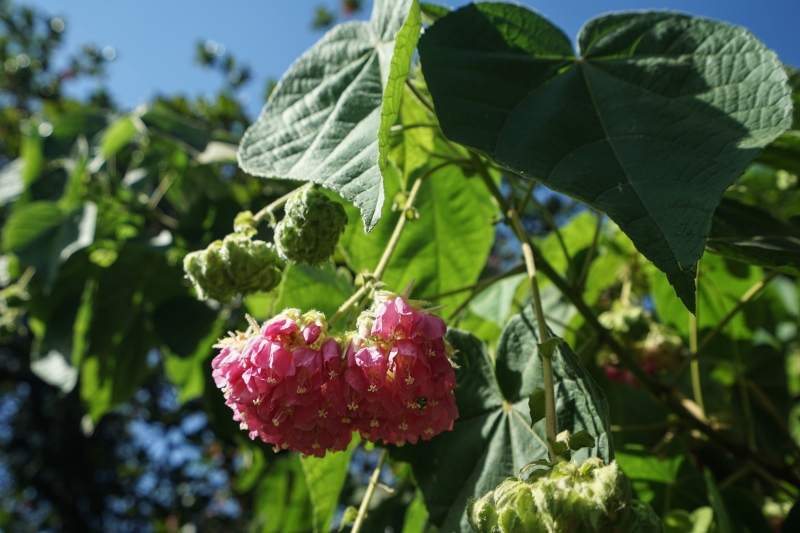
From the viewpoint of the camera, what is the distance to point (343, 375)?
93 cm

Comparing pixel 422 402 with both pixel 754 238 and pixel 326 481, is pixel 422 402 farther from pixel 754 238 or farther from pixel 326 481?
pixel 754 238

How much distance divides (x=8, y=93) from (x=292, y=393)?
7.68 m

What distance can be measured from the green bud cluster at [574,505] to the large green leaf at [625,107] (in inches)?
9.1

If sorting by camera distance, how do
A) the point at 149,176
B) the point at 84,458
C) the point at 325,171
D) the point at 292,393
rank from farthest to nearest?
the point at 84,458 < the point at 149,176 < the point at 325,171 < the point at 292,393

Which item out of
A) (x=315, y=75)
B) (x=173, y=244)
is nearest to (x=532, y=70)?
(x=315, y=75)

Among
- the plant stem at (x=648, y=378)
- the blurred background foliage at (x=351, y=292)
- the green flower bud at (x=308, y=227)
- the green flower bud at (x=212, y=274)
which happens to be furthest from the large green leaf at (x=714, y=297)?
the green flower bud at (x=212, y=274)

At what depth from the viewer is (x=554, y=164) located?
3.14 ft

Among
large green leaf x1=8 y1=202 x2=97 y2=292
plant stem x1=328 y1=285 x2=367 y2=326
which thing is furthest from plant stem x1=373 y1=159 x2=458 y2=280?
large green leaf x1=8 y1=202 x2=97 y2=292

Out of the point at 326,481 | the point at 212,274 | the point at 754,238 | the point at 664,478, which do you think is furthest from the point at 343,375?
the point at 664,478

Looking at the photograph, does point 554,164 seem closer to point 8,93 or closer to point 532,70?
point 532,70

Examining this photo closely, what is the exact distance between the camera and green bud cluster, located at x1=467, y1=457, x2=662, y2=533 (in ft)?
2.26

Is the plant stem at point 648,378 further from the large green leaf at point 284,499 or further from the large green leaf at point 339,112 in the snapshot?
the large green leaf at point 284,499

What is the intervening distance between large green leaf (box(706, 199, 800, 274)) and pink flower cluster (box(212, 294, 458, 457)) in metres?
0.57

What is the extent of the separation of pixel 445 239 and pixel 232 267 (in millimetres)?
746
